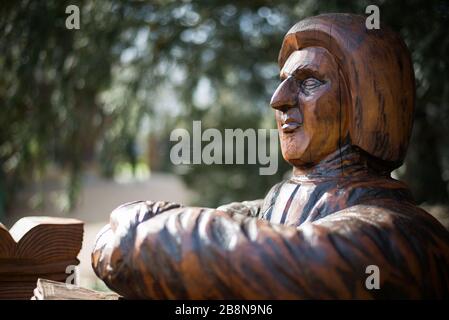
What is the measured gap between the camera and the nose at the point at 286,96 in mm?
1993

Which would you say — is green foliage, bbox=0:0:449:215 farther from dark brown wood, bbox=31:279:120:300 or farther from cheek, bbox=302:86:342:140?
dark brown wood, bbox=31:279:120:300

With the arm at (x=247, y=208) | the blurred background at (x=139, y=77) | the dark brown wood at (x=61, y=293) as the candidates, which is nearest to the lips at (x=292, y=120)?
the arm at (x=247, y=208)

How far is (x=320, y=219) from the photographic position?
1.66m

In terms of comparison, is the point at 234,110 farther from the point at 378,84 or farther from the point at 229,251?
the point at 229,251

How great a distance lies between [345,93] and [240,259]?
905mm

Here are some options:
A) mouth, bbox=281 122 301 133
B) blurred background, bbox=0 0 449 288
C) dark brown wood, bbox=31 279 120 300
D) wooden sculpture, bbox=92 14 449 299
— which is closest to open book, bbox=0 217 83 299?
dark brown wood, bbox=31 279 120 300

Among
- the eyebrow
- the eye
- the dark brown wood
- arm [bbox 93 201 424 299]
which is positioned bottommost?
the dark brown wood

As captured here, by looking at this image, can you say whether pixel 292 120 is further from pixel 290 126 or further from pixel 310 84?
pixel 310 84

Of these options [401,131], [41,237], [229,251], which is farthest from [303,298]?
[41,237]

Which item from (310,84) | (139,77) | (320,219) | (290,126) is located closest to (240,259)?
(320,219)

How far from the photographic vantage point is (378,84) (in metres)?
1.89

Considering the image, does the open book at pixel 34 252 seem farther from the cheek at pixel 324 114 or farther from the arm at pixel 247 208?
the cheek at pixel 324 114

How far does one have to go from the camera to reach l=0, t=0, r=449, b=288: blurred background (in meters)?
4.83
